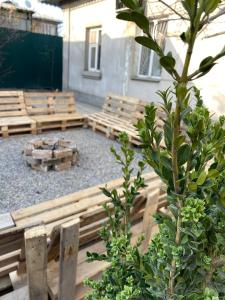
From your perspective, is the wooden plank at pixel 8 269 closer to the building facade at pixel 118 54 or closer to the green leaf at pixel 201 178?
the green leaf at pixel 201 178

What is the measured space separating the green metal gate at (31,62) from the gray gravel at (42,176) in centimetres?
700

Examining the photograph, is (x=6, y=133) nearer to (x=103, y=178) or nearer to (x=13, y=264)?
(x=103, y=178)

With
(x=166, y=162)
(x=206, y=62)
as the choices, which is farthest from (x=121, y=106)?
(x=206, y=62)

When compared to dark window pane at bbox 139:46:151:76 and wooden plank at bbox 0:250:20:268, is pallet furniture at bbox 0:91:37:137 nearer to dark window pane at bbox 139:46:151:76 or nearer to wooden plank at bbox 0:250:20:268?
dark window pane at bbox 139:46:151:76

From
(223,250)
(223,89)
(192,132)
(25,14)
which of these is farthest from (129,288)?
(25,14)

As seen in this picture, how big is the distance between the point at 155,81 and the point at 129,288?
23.5 feet

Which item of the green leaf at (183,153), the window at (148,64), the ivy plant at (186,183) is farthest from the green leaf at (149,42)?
the window at (148,64)

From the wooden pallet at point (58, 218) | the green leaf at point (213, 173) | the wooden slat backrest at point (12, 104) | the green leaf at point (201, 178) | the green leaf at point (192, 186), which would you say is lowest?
the wooden pallet at point (58, 218)

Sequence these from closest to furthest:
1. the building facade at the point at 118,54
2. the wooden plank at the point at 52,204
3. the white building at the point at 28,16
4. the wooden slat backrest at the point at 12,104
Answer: the wooden plank at the point at 52,204
the building facade at the point at 118,54
the wooden slat backrest at the point at 12,104
the white building at the point at 28,16

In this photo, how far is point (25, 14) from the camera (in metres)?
13.2

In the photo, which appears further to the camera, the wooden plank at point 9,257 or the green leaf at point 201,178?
the wooden plank at point 9,257

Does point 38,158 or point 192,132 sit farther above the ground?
point 192,132

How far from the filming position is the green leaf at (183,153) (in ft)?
2.42

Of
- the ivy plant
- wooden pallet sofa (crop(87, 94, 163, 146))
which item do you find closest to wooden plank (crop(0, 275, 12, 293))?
the ivy plant
